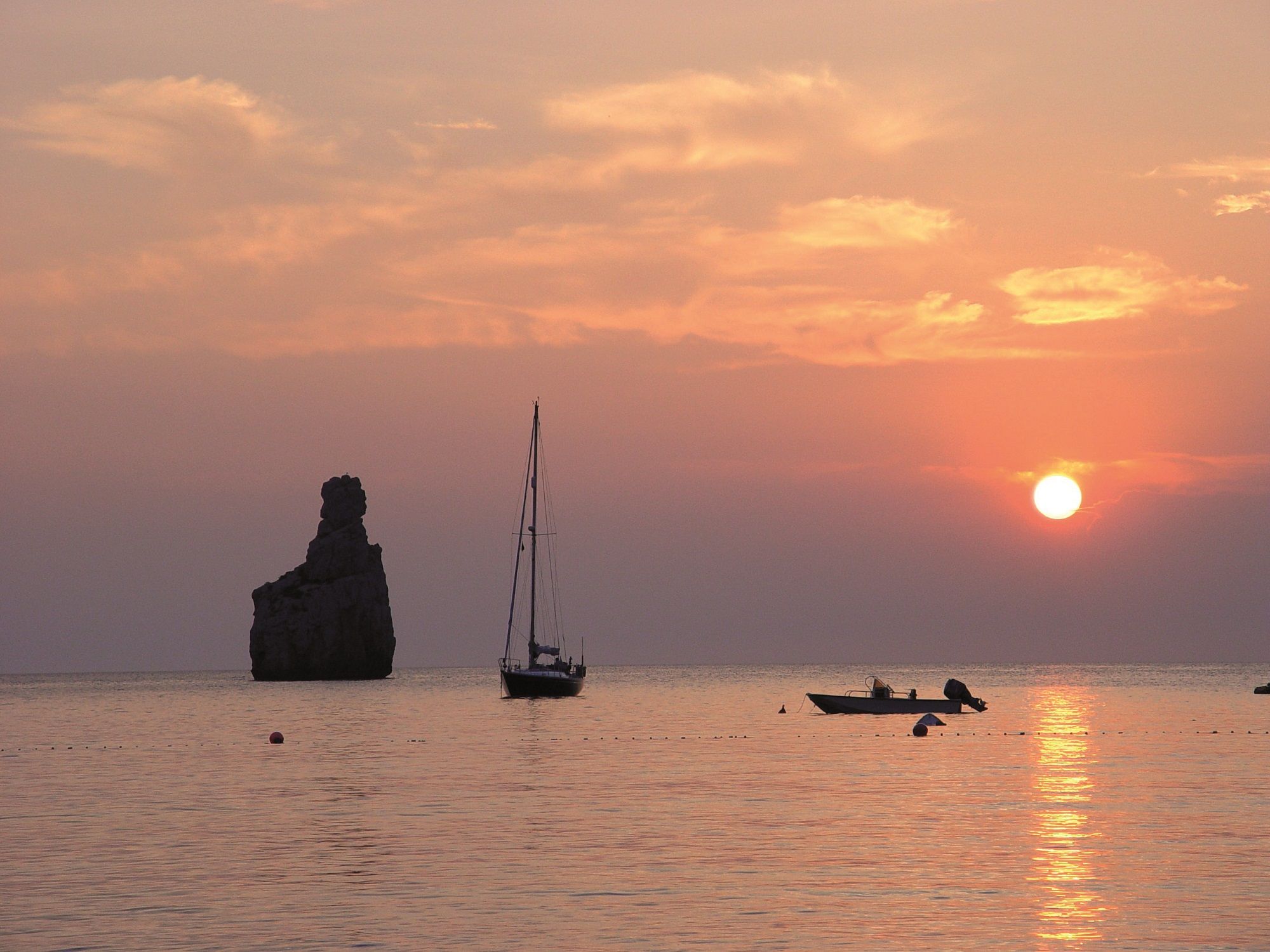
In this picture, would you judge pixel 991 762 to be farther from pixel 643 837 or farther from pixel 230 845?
pixel 230 845

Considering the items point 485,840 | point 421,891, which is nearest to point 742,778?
point 485,840

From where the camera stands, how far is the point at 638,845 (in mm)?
41031

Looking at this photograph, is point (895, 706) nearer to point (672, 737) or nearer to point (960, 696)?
point (960, 696)

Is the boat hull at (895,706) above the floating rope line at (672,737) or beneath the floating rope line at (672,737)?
above

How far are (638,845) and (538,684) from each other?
99.9 m

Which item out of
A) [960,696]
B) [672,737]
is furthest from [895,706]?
[672,737]

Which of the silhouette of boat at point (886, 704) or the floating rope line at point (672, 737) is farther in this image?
the silhouette of boat at point (886, 704)

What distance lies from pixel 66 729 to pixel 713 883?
91364 millimetres

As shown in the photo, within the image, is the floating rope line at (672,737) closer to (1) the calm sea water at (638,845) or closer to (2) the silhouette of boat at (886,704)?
(1) the calm sea water at (638,845)

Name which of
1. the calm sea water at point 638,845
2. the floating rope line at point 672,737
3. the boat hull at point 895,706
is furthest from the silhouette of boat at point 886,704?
the calm sea water at point 638,845

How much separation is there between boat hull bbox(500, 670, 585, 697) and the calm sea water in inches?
1841

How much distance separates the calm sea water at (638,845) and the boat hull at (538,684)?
4677cm

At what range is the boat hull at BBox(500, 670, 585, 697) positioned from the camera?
5443 inches

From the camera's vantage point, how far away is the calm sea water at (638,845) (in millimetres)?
29000
